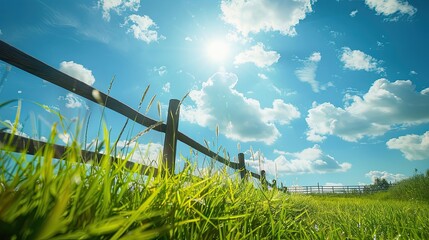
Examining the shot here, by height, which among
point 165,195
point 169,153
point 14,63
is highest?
point 14,63

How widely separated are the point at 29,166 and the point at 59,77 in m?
1.36

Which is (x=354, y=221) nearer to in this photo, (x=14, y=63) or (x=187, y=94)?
(x=187, y=94)

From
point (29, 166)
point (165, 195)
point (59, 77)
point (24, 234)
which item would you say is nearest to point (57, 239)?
point (24, 234)

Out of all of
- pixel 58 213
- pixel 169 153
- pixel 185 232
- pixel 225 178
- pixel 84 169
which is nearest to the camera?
pixel 58 213

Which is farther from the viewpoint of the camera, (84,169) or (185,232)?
(185,232)

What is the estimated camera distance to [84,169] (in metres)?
1.47

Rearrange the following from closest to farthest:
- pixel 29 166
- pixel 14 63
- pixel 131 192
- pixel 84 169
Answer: pixel 29 166 < pixel 84 169 < pixel 131 192 < pixel 14 63

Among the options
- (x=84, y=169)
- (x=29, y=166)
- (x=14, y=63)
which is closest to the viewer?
(x=29, y=166)

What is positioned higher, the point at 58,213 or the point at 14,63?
the point at 14,63

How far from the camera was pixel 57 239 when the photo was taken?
0.79 meters

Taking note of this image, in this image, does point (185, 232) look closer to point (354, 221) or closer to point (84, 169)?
point (84, 169)

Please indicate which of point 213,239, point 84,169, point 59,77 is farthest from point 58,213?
point 59,77

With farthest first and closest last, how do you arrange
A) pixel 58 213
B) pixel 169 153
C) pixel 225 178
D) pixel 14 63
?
1. pixel 169 153
2. pixel 225 178
3. pixel 14 63
4. pixel 58 213

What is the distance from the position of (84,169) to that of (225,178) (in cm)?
155
